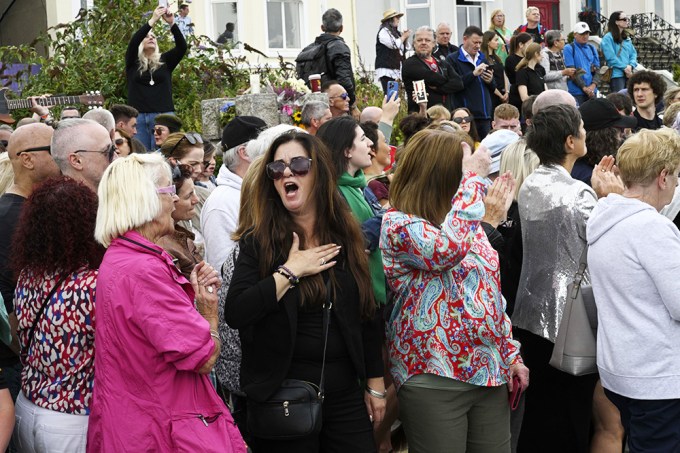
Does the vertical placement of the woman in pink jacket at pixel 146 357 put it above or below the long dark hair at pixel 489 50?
below

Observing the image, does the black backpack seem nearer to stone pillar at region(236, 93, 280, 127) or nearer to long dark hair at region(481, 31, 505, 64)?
stone pillar at region(236, 93, 280, 127)

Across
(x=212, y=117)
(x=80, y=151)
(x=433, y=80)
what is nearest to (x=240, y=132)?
(x=80, y=151)

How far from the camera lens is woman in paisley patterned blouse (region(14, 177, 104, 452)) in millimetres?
3984

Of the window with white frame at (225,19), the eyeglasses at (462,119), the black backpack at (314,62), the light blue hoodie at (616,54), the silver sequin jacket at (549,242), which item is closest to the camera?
the silver sequin jacket at (549,242)

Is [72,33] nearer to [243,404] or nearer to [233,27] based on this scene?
[233,27]

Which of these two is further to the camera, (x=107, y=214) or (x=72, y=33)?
(x=72, y=33)

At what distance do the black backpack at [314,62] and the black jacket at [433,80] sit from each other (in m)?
1.31

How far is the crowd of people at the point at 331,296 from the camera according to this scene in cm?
387

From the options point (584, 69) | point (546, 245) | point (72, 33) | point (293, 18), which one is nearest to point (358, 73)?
point (293, 18)

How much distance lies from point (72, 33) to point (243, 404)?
35.5ft

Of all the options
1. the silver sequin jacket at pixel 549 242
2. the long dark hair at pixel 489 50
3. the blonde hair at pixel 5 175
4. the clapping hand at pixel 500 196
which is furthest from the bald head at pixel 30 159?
the long dark hair at pixel 489 50

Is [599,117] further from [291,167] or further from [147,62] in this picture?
[147,62]

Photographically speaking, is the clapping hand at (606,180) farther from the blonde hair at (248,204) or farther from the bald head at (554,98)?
the blonde hair at (248,204)

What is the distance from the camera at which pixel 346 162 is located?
5273 millimetres
